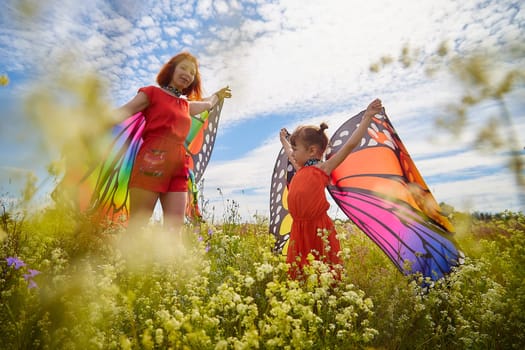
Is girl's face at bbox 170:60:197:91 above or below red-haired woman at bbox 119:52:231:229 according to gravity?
above

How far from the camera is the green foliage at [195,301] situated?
1.68 meters

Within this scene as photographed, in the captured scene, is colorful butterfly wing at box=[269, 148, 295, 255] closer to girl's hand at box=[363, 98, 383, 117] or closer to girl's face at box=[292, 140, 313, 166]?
girl's face at box=[292, 140, 313, 166]

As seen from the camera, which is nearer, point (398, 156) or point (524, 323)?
point (524, 323)

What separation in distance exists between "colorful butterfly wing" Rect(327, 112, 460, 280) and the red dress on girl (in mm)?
1572

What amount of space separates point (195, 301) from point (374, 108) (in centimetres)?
257

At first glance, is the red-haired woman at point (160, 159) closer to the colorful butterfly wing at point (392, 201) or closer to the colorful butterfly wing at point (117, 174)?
the colorful butterfly wing at point (117, 174)

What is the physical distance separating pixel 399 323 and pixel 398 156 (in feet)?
5.79

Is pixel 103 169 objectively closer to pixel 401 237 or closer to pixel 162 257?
pixel 162 257

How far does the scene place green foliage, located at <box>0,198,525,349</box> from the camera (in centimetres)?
168

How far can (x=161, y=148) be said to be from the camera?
141 inches

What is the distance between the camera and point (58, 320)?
6.36 feet

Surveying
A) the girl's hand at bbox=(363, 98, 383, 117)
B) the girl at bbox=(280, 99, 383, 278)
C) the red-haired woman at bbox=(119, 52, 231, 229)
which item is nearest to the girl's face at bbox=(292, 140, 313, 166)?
the girl at bbox=(280, 99, 383, 278)

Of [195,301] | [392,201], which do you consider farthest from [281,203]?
[195,301]

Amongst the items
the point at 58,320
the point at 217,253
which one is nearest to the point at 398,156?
the point at 217,253
